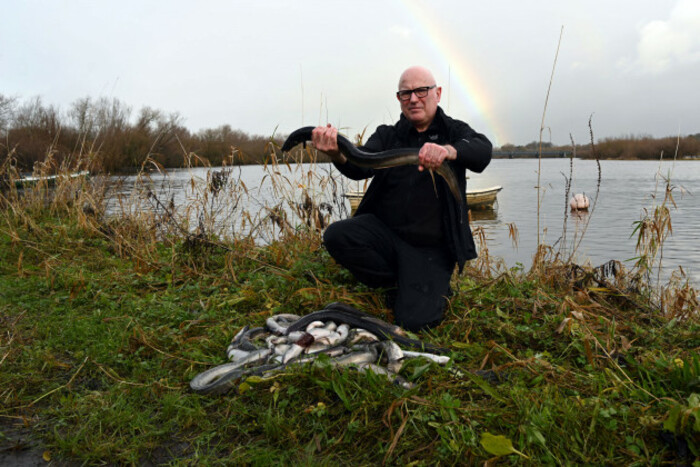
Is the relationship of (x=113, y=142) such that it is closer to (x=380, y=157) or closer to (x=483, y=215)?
(x=380, y=157)

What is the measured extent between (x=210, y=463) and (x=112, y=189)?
621 cm

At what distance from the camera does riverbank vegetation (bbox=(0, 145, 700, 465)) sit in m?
2.04

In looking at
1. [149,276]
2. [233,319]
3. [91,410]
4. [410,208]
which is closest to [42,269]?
[149,276]

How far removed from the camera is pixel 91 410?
2430mm

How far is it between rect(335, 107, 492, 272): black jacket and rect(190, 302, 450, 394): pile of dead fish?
3.07 ft

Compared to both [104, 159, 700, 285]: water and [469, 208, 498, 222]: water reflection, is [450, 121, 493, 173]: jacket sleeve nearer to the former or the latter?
[104, 159, 700, 285]: water

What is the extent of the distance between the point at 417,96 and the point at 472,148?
1.94 ft

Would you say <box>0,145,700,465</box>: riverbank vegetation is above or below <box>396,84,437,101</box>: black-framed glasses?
below

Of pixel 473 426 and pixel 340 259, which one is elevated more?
pixel 340 259

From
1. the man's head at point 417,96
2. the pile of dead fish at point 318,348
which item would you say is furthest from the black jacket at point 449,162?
the pile of dead fish at point 318,348

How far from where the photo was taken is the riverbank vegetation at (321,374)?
204 cm

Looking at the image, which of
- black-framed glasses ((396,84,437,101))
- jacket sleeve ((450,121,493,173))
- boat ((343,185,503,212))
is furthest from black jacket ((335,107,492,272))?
boat ((343,185,503,212))

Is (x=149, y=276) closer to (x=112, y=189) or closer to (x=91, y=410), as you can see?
(x=91, y=410)

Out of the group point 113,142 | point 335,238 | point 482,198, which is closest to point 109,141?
point 113,142
